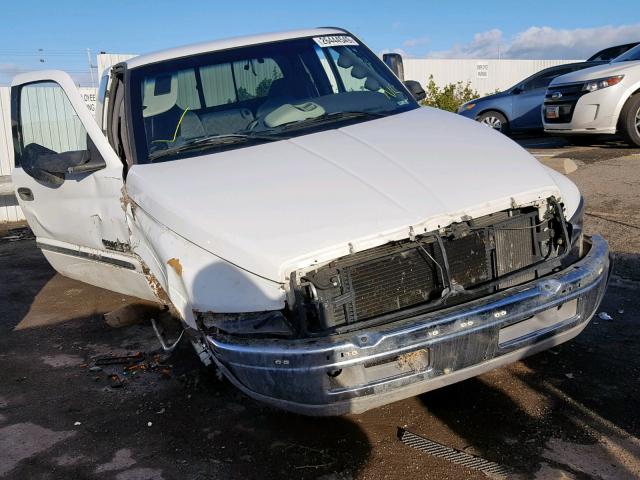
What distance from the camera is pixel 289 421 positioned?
3.57 meters

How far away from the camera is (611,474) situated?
286cm

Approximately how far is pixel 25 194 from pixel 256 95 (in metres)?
2.34

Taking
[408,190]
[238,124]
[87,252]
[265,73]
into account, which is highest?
[265,73]

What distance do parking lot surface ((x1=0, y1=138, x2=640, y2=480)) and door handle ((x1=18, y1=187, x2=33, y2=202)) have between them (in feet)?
4.04

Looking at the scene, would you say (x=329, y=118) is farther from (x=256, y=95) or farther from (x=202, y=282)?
(x=202, y=282)

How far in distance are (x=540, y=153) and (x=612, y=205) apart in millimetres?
4120

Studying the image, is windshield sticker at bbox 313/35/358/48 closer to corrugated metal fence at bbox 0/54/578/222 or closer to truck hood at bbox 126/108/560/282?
truck hood at bbox 126/108/560/282

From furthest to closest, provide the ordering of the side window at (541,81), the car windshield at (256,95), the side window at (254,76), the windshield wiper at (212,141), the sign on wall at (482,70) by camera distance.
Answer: the sign on wall at (482,70) → the side window at (541,81) → the side window at (254,76) → the car windshield at (256,95) → the windshield wiper at (212,141)

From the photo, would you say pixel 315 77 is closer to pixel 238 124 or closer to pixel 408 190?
pixel 238 124

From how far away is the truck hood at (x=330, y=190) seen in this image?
Result: 118 inches

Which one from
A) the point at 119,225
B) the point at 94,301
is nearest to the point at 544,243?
the point at 119,225

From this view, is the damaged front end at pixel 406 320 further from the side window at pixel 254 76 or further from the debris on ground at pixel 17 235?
the debris on ground at pixel 17 235

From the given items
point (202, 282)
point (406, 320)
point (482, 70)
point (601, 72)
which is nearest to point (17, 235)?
point (202, 282)

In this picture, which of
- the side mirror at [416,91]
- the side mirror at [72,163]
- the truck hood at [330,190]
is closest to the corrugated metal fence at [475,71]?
the side mirror at [416,91]
